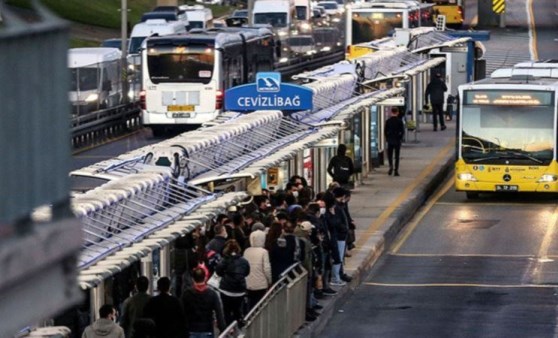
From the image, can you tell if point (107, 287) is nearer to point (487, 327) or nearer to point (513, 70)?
point (487, 327)

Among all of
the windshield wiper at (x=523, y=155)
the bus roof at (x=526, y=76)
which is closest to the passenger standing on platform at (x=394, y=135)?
the bus roof at (x=526, y=76)

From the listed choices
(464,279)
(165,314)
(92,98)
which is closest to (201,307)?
(165,314)

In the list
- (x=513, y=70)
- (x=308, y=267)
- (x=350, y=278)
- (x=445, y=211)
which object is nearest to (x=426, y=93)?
(x=513, y=70)

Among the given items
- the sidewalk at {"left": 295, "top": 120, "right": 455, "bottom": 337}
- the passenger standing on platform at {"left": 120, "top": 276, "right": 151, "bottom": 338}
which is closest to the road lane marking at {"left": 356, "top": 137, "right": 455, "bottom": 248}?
the sidewalk at {"left": 295, "top": 120, "right": 455, "bottom": 337}

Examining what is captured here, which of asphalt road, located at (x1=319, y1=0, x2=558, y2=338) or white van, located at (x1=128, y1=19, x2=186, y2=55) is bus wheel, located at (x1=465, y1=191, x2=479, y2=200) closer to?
asphalt road, located at (x1=319, y1=0, x2=558, y2=338)

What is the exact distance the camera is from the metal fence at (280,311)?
16.3 m

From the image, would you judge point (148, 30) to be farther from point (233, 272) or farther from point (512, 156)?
point (233, 272)

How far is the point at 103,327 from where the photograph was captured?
13008mm

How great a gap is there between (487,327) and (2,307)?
54.1 ft

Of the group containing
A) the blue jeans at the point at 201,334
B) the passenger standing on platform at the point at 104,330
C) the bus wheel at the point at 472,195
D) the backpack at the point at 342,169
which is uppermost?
the passenger standing on platform at the point at 104,330

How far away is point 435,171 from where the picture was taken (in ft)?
129

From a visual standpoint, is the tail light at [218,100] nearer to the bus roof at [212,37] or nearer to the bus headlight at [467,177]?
the bus roof at [212,37]

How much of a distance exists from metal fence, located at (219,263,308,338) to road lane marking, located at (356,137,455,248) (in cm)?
777

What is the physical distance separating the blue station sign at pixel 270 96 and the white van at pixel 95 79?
47.9 feet
